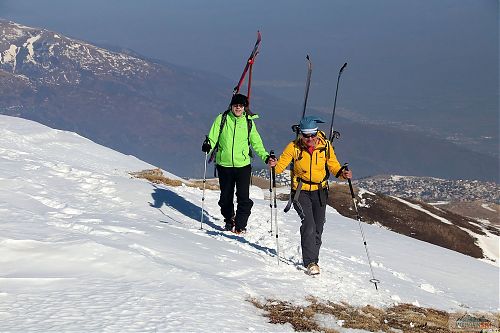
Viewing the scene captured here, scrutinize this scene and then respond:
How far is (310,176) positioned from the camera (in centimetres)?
1173

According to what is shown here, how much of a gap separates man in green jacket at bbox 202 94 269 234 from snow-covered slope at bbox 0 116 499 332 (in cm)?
108

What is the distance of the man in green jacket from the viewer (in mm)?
14539

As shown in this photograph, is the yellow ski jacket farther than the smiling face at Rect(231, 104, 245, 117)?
No

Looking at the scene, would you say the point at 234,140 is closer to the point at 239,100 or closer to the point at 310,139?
the point at 239,100

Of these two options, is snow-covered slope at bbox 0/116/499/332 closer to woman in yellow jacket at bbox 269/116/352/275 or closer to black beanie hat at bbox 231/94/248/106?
woman in yellow jacket at bbox 269/116/352/275

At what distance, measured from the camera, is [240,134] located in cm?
1472

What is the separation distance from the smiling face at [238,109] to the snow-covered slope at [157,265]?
11.2 ft

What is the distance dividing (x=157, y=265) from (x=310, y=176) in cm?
423

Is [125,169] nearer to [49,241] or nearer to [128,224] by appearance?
[128,224]

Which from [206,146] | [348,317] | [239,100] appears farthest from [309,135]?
[348,317]

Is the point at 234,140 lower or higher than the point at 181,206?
higher

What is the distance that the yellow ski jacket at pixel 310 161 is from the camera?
38.2ft

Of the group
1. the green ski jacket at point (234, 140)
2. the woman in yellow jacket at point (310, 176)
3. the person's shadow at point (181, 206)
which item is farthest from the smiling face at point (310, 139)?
the person's shadow at point (181, 206)

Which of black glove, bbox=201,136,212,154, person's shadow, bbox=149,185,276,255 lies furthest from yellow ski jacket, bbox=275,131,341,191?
person's shadow, bbox=149,185,276,255
